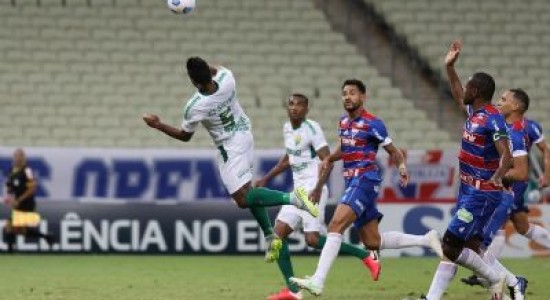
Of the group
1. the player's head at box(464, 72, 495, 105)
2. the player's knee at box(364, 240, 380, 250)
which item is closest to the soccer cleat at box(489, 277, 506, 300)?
the player's head at box(464, 72, 495, 105)

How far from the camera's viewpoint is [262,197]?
1332 cm

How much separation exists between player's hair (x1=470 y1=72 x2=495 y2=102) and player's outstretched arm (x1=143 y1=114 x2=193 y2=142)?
278 cm

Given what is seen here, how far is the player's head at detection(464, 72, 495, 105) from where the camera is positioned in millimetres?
11734

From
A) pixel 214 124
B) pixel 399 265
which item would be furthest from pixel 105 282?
pixel 399 265

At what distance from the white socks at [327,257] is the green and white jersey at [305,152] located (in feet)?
9.08

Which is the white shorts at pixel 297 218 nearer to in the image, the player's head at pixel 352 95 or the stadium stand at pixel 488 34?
the player's head at pixel 352 95

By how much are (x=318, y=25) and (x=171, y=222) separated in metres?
6.39

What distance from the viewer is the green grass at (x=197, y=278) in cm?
1387

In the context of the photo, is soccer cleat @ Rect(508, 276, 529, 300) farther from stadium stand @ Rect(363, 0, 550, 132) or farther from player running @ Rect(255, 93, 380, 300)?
stadium stand @ Rect(363, 0, 550, 132)

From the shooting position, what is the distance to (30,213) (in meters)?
20.6

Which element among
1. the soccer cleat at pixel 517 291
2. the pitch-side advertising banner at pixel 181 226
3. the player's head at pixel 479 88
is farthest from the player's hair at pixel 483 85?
the pitch-side advertising banner at pixel 181 226

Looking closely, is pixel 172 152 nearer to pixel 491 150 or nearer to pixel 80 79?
pixel 80 79

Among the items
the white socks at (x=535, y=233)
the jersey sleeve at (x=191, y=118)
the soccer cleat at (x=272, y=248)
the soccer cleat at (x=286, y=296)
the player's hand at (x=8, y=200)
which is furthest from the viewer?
the player's hand at (x=8, y=200)

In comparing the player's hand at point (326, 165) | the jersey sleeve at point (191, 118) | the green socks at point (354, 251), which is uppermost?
the jersey sleeve at point (191, 118)
